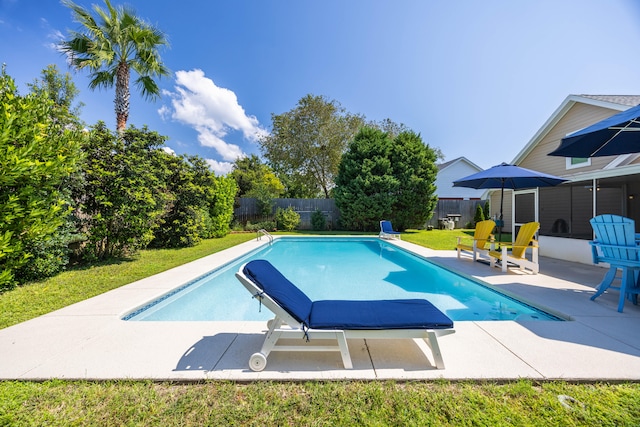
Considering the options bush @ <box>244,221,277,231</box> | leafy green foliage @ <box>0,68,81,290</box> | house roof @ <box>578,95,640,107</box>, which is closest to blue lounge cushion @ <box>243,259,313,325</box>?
leafy green foliage @ <box>0,68,81,290</box>

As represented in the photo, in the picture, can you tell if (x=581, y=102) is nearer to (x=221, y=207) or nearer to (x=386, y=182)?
(x=386, y=182)

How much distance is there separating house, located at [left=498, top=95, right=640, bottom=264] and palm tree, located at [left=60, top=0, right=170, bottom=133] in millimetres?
14295

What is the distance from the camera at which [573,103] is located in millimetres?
10273

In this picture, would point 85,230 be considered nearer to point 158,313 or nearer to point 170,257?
point 170,257

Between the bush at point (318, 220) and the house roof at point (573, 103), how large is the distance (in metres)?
10.5

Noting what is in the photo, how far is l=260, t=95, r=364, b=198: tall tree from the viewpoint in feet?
68.7

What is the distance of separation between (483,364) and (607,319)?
241 centimetres

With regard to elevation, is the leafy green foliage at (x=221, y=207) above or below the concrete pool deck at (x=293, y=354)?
above

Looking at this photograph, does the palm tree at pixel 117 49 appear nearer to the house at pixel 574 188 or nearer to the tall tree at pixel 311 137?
the tall tree at pixel 311 137

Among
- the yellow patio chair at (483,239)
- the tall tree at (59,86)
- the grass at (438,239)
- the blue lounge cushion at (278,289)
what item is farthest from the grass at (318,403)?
the tall tree at (59,86)

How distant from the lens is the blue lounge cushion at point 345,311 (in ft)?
7.86

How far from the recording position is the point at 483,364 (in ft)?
7.95

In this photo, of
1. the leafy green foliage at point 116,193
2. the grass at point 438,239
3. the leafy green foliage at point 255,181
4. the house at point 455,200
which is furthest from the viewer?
the leafy green foliage at point 255,181

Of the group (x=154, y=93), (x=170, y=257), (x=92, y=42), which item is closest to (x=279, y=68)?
(x=154, y=93)
